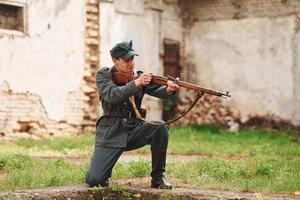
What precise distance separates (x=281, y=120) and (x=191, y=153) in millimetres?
4705

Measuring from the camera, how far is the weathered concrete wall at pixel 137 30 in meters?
13.5

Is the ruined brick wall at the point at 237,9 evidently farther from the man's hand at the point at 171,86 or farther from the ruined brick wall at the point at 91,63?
the man's hand at the point at 171,86

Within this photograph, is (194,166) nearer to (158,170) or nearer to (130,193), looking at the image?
(158,170)

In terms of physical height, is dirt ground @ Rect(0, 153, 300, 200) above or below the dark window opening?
below

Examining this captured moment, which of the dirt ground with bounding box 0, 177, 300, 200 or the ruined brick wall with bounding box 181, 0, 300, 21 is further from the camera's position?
the ruined brick wall with bounding box 181, 0, 300, 21

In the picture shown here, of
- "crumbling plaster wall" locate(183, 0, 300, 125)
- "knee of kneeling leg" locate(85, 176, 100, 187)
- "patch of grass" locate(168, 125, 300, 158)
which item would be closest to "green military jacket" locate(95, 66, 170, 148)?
"knee of kneeling leg" locate(85, 176, 100, 187)

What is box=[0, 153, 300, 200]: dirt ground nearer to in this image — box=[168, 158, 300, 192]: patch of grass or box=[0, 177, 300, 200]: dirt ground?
box=[0, 177, 300, 200]: dirt ground

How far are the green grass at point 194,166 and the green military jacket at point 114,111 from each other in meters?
0.71

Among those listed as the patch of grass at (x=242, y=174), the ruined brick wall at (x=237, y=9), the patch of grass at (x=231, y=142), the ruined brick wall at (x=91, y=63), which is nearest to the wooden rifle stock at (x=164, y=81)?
the patch of grass at (x=242, y=174)

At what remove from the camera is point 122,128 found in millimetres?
5926

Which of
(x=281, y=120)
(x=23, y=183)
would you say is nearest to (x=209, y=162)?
(x=23, y=183)

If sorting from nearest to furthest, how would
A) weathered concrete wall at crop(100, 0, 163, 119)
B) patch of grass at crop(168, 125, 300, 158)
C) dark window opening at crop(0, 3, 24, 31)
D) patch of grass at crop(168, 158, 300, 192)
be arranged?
1. patch of grass at crop(168, 158, 300, 192)
2. patch of grass at crop(168, 125, 300, 158)
3. dark window opening at crop(0, 3, 24, 31)
4. weathered concrete wall at crop(100, 0, 163, 119)

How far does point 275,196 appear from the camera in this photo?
5.38 meters

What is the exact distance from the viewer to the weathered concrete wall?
13.5 meters
